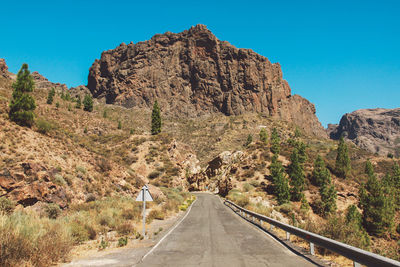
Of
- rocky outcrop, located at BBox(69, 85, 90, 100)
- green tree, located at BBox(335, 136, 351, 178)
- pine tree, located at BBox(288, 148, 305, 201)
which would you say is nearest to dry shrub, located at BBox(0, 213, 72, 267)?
pine tree, located at BBox(288, 148, 305, 201)

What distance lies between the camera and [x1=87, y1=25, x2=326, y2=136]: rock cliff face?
518 feet

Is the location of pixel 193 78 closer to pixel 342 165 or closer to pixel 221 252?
pixel 342 165

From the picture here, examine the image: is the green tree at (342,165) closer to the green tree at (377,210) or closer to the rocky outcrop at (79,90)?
the green tree at (377,210)

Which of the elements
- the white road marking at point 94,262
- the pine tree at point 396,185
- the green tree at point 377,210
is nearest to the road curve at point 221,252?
the white road marking at point 94,262

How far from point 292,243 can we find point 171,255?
4.95 m

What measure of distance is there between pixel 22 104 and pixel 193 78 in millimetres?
151150

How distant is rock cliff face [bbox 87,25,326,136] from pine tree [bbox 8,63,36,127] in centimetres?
12687

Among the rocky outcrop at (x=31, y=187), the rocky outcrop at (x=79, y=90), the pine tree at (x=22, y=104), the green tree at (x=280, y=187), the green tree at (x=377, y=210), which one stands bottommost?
the green tree at (x=377, y=210)

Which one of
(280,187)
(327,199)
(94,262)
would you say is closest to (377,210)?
(327,199)

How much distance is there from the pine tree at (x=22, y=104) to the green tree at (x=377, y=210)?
4365 cm

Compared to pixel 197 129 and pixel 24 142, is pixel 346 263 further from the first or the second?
pixel 197 129

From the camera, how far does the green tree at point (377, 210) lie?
3416 centimetres

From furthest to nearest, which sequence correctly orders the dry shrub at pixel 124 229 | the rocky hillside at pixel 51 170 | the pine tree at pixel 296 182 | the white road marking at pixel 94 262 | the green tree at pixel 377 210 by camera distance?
the pine tree at pixel 296 182, the green tree at pixel 377 210, the rocky hillside at pixel 51 170, the dry shrub at pixel 124 229, the white road marking at pixel 94 262

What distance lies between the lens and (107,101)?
165625 mm
